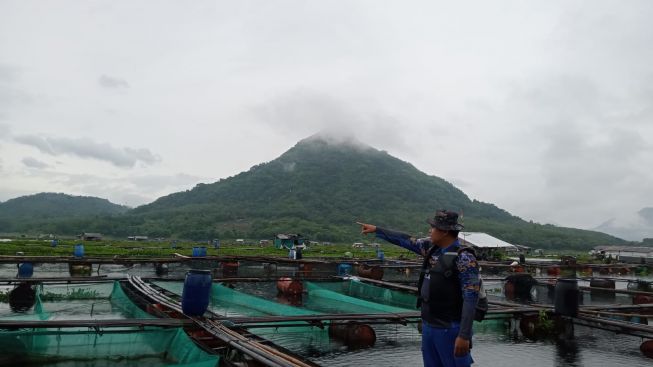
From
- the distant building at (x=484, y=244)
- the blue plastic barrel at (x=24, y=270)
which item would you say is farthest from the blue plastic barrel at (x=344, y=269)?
the distant building at (x=484, y=244)

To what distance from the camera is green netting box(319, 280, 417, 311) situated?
13.5 meters

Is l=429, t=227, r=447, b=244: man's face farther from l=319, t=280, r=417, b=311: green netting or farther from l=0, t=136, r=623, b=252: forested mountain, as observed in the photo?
l=0, t=136, r=623, b=252: forested mountain

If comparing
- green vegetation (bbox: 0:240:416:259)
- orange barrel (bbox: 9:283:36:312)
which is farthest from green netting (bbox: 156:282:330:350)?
green vegetation (bbox: 0:240:416:259)

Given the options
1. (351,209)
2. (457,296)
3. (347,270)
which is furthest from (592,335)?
(351,209)

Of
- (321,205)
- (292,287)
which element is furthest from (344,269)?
(321,205)

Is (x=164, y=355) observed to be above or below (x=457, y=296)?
below

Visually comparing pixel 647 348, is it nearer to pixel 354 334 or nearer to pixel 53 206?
pixel 354 334

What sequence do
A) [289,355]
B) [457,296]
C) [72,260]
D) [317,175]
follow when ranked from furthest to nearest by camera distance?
[317,175] → [72,260] → [289,355] → [457,296]

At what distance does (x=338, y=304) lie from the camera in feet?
44.0

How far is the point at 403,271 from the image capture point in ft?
79.6

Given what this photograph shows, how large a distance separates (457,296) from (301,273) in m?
18.0

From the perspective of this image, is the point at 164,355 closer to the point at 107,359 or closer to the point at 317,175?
the point at 107,359

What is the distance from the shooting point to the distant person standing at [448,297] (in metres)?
3.73

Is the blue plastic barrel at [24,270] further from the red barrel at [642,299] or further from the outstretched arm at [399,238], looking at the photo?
the red barrel at [642,299]
